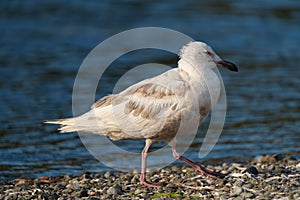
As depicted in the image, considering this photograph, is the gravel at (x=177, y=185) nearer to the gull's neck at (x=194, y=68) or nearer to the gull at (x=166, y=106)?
the gull at (x=166, y=106)

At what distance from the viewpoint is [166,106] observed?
8688 mm

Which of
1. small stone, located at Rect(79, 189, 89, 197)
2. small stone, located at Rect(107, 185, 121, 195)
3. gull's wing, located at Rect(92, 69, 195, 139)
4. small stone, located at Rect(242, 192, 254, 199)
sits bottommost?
small stone, located at Rect(79, 189, 89, 197)

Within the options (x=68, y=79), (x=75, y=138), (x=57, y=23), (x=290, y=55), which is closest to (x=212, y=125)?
(x=75, y=138)

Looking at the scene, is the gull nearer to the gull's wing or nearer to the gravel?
the gull's wing

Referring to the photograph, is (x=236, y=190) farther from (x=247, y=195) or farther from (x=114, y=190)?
(x=114, y=190)

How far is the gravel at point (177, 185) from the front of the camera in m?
8.22

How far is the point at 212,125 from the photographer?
12508mm

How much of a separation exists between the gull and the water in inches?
60.7

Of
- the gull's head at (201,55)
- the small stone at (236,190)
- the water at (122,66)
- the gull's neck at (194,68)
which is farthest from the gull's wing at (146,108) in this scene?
the water at (122,66)

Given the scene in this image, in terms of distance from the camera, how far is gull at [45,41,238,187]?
Answer: 8.62 m

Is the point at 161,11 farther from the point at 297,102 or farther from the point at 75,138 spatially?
the point at 75,138

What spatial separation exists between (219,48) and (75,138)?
8781 millimetres

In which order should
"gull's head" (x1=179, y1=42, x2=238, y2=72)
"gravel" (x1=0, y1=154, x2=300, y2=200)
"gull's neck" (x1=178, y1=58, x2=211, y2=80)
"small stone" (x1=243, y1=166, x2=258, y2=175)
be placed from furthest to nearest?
1. "small stone" (x1=243, y1=166, x2=258, y2=175)
2. "gull's head" (x1=179, y1=42, x2=238, y2=72)
3. "gull's neck" (x1=178, y1=58, x2=211, y2=80)
4. "gravel" (x1=0, y1=154, x2=300, y2=200)

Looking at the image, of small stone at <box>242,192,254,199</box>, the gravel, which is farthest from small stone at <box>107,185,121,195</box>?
small stone at <box>242,192,254,199</box>
